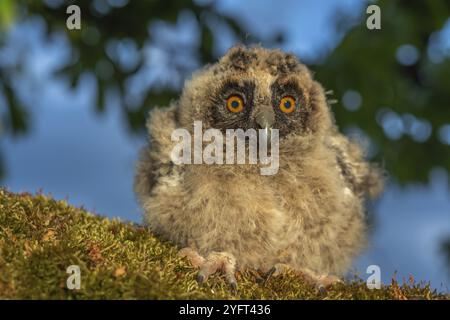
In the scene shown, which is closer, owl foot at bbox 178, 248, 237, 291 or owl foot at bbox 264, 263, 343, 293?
owl foot at bbox 178, 248, 237, 291

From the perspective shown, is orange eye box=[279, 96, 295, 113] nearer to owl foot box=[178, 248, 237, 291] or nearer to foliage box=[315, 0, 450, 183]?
owl foot box=[178, 248, 237, 291]

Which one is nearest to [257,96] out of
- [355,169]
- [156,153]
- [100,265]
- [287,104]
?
[287,104]

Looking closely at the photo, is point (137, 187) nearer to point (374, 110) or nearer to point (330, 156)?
point (330, 156)

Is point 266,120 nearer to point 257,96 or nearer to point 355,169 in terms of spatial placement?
point 257,96

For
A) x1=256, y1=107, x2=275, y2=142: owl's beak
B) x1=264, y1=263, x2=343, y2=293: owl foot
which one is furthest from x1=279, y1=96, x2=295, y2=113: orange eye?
x1=264, y1=263, x2=343, y2=293: owl foot
